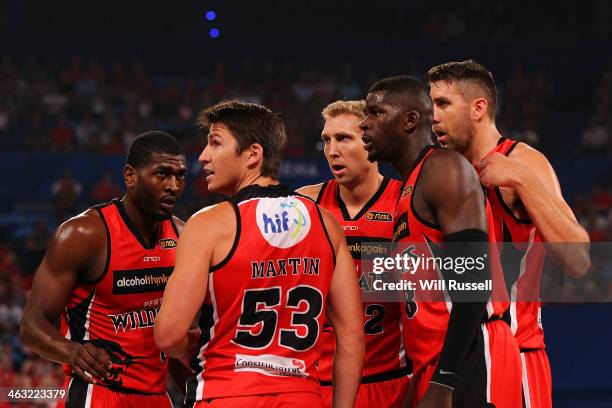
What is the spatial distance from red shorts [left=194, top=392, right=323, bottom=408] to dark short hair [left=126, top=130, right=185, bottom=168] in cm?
167

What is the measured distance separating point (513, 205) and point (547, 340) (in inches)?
209

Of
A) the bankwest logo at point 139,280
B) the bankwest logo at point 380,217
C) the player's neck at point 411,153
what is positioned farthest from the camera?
the bankwest logo at point 380,217

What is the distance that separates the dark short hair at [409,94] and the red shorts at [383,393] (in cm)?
157

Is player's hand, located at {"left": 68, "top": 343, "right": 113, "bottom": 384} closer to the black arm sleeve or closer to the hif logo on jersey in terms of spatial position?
the hif logo on jersey

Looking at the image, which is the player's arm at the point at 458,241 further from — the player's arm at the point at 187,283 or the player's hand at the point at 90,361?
the player's hand at the point at 90,361

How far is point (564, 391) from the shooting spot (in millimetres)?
8672

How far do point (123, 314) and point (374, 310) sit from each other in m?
1.34

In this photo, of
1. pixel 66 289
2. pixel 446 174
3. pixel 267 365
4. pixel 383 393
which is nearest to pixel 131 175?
pixel 66 289

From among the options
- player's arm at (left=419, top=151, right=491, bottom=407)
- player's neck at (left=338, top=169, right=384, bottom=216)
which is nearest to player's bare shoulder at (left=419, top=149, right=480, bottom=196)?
player's arm at (left=419, top=151, right=491, bottom=407)

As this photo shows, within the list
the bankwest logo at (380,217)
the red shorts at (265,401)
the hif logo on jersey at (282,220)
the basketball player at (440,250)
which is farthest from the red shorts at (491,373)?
the bankwest logo at (380,217)

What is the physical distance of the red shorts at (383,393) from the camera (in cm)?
464

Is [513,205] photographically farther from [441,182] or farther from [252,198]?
[252,198]

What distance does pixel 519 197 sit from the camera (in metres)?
3.90

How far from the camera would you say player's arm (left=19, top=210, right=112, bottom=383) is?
4195 millimetres
